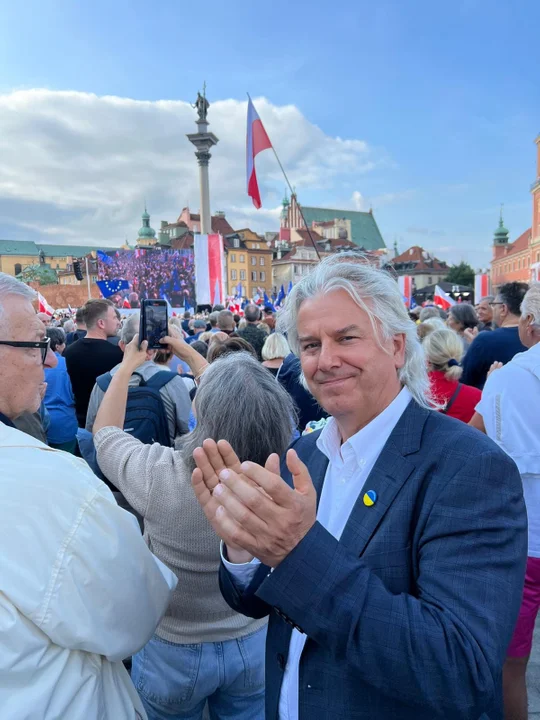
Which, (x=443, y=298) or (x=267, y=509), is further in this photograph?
(x=443, y=298)

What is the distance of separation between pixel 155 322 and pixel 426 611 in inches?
84.7

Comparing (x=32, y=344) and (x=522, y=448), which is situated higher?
(x=32, y=344)

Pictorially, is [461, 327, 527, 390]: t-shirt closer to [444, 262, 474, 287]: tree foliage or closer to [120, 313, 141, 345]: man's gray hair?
[120, 313, 141, 345]: man's gray hair

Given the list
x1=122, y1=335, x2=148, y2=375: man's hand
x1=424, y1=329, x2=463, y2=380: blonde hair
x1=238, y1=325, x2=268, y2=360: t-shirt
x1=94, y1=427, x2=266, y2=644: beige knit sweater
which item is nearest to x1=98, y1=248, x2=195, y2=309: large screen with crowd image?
x1=238, y1=325, x2=268, y2=360: t-shirt

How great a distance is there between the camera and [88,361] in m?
4.56

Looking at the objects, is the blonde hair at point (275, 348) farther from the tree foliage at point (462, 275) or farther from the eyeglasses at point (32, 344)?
the tree foliage at point (462, 275)

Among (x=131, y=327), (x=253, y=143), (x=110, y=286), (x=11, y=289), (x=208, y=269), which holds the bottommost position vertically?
(x=131, y=327)

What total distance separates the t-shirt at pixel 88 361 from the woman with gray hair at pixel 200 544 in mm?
2663

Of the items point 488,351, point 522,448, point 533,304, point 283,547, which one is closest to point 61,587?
point 283,547

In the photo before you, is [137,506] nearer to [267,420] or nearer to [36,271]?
[267,420]

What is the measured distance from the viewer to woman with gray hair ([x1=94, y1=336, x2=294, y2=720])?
1.75 m

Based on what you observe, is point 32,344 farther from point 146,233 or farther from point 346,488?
point 146,233

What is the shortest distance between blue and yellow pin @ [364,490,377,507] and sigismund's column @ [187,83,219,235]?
30.3 meters

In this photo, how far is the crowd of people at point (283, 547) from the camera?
3.28 feet
